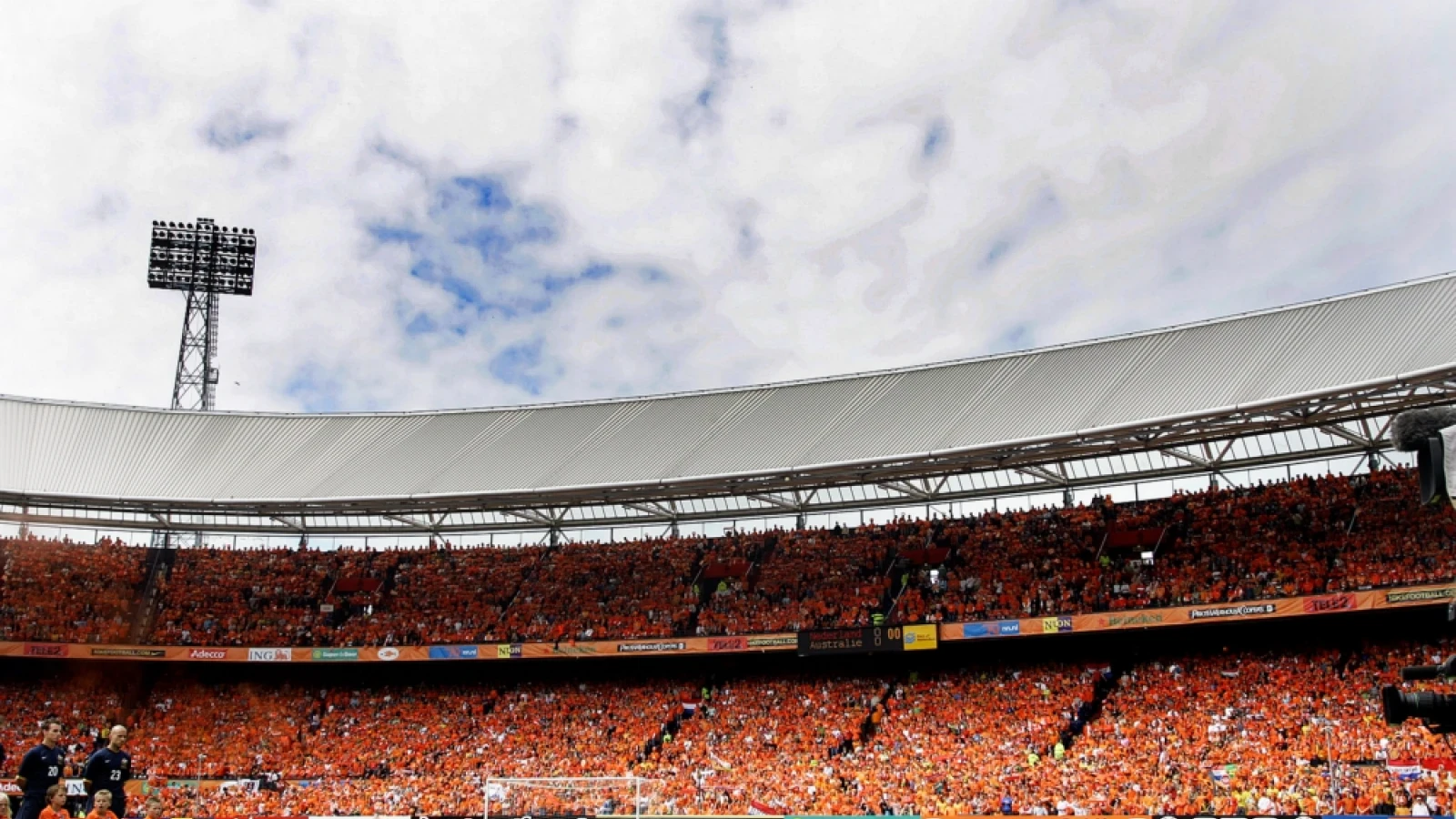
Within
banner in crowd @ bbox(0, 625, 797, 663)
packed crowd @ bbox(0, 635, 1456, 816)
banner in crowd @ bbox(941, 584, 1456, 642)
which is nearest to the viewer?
packed crowd @ bbox(0, 635, 1456, 816)

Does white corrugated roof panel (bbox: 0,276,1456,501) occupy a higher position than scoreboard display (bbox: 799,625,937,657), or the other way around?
white corrugated roof panel (bbox: 0,276,1456,501)

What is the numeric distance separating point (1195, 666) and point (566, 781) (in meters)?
20.9

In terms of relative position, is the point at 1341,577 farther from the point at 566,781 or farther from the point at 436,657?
the point at 436,657

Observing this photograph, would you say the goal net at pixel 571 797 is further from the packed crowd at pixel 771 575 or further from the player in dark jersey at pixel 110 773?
the player in dark jersey at pixel 110 773

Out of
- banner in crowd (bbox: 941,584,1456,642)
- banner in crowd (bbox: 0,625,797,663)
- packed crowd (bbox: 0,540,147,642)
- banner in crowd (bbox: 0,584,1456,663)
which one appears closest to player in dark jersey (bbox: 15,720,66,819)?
banner in crowd (bbox: 0,584,1456,663)

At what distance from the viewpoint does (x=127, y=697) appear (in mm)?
49188

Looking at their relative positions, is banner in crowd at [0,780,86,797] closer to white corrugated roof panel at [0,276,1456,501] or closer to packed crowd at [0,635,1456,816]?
packed crowd at [0,635,1456,816]

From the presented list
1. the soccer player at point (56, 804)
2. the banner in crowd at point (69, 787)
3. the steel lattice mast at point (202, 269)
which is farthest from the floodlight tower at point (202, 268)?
the soccer player at point (56, 804)

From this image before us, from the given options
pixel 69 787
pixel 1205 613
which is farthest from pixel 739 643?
pixel 69 787

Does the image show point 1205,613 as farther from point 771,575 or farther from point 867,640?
point 771,575

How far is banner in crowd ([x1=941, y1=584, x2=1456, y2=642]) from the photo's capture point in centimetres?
3212

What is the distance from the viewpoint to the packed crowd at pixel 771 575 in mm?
36688

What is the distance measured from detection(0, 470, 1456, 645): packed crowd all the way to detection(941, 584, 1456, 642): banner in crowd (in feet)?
1.59

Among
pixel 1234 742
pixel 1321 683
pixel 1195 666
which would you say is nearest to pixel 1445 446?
pixel 1234 742
